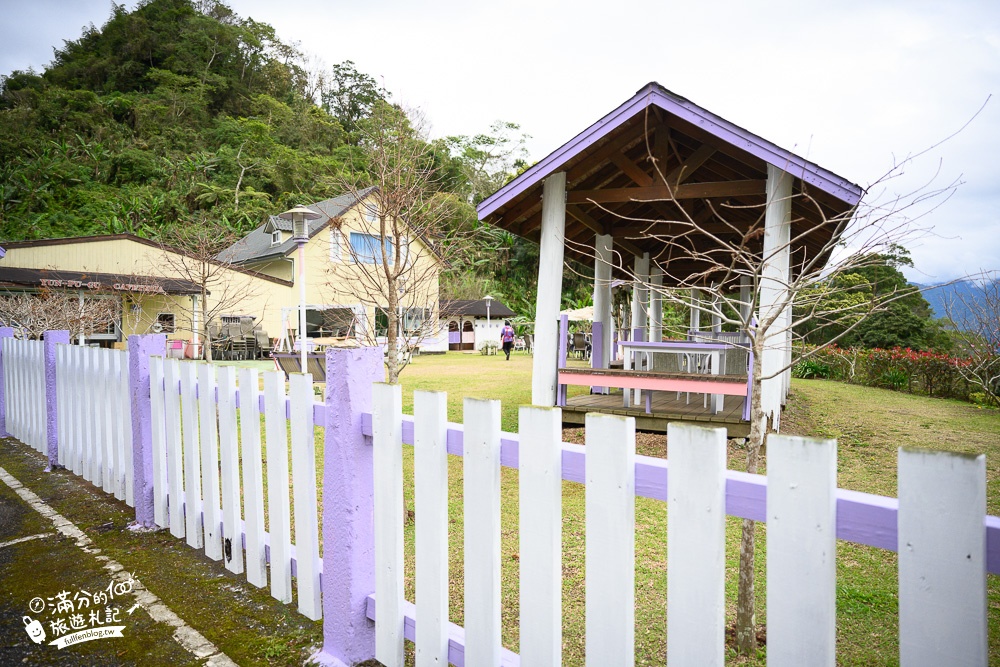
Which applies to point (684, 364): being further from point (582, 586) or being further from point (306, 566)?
point (306, 566)

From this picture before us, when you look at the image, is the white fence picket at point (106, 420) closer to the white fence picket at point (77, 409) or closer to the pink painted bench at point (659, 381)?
the white fence picket at point (77, 409)

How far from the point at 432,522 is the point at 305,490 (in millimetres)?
778

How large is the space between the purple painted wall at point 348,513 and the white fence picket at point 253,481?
2.21ft

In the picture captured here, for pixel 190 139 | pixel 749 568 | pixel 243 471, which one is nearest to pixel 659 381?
pixel 749 568

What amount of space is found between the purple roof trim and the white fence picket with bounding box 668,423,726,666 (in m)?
5.56

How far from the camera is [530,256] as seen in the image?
4303 centimetres

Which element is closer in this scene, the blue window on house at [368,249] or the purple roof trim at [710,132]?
the blue window on house at [368,249]

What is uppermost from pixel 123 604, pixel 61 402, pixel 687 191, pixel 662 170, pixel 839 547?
pixel 662 170

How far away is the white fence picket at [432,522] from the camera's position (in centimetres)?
195

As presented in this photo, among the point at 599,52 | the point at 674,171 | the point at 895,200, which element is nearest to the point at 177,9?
the point at 599,52

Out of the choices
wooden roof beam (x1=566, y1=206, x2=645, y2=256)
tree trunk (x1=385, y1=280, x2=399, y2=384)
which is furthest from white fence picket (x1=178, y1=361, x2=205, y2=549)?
wooden roof beam (x1=566, y1=206, x2=645, y2=256)

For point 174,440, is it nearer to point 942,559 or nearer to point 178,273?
point 942,559

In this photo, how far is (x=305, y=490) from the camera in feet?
8.07

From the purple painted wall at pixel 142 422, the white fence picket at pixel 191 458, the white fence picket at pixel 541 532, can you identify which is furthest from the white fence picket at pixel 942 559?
the purple painted wall at pixel 142 422
